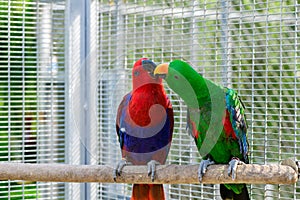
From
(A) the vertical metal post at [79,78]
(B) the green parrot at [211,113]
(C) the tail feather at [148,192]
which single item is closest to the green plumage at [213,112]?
(B) the green parrot at [211,113]

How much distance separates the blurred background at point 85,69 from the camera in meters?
1.65

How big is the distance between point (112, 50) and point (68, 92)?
0.78 ft

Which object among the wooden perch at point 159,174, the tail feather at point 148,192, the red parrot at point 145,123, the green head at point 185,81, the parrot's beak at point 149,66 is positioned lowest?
the tail feather at point 148,192

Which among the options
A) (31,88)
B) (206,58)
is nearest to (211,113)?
(206,58)

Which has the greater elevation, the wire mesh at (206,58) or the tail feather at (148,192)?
the wire mesh at (206,58)

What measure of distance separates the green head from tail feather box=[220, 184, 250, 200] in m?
0.28

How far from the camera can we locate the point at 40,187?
1882 mm

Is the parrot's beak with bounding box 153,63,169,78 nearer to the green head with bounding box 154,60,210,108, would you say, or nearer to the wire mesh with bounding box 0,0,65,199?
the green head with bounding box 154,60,210,108

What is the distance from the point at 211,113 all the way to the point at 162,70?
0.60 ft

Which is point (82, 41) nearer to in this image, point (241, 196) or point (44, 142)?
point (44, 142)

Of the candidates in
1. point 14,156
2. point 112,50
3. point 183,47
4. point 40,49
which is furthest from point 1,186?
point 183,47

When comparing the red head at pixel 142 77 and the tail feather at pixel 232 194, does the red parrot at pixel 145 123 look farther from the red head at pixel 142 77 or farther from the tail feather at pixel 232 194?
the tail feather at pixel 232 194

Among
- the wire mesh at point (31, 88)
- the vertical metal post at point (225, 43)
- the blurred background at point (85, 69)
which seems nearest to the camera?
the vertical metal post at point (225, 43)

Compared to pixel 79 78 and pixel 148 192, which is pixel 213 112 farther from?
pixel 79 78
